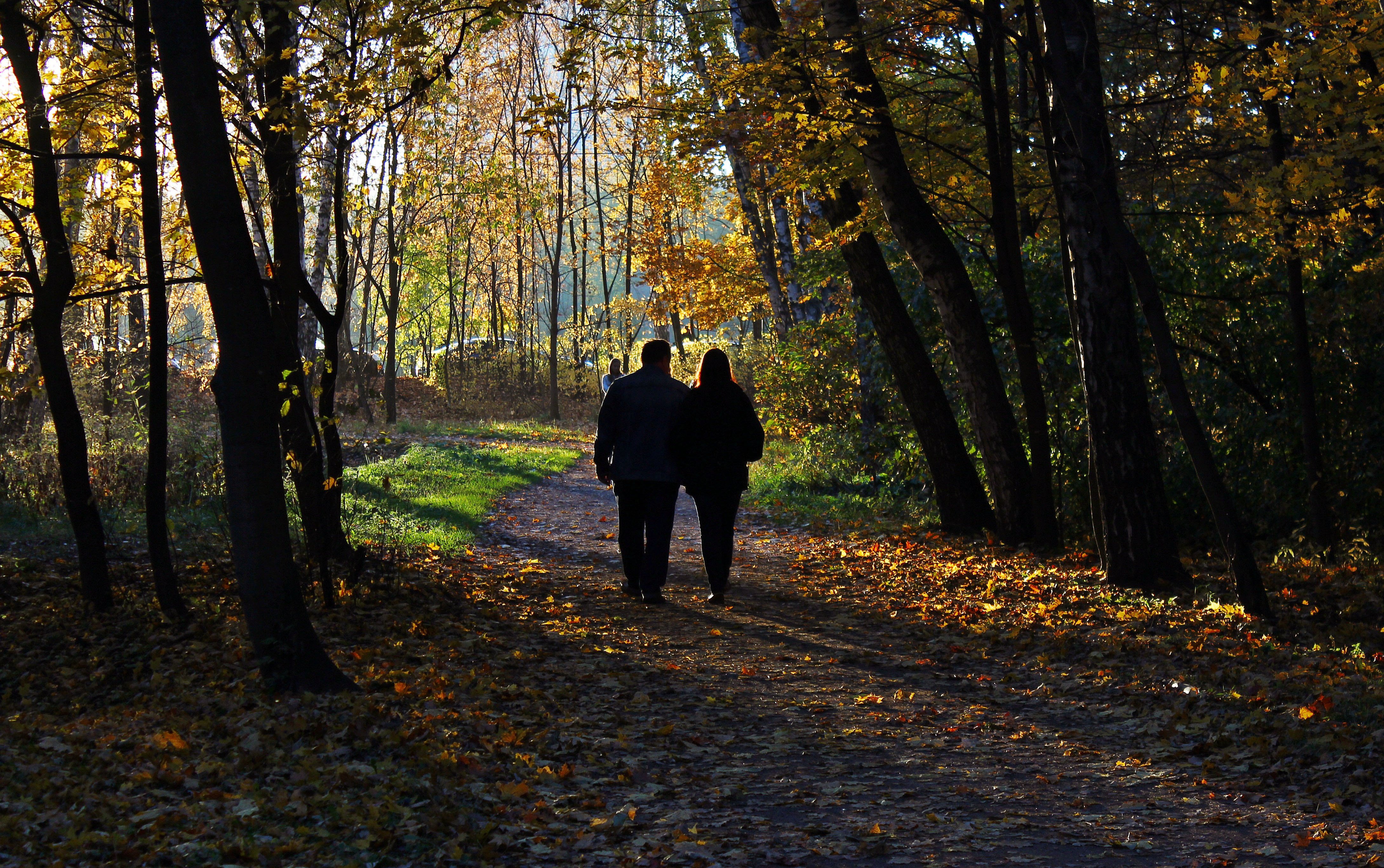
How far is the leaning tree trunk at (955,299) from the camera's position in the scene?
10.4 meters

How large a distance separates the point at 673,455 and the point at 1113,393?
345 cm

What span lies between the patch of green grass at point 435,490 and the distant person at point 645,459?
1.82m

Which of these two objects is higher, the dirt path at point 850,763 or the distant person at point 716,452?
A: the distant person at point 716,452

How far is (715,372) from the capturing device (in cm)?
888

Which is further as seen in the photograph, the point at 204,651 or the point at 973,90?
the point at 973,90

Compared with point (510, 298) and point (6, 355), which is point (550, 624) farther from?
point (510, 298)

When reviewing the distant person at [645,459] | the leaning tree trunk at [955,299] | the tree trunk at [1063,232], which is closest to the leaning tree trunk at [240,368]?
the distant person at [645,459]

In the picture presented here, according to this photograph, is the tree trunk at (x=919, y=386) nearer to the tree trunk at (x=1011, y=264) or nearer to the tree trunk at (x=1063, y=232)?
the tree trunk at (x=1011, y=264)

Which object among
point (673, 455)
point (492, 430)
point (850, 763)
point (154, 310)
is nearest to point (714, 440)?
point (673, 455)

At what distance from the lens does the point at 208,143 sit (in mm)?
5230

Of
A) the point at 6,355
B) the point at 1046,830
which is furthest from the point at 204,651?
the point at 6,355

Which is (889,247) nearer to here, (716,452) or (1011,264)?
(1011,264)

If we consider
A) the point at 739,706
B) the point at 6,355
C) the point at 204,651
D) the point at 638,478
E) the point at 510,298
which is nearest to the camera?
the point at 739,706

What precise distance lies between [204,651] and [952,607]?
5.43 metres
